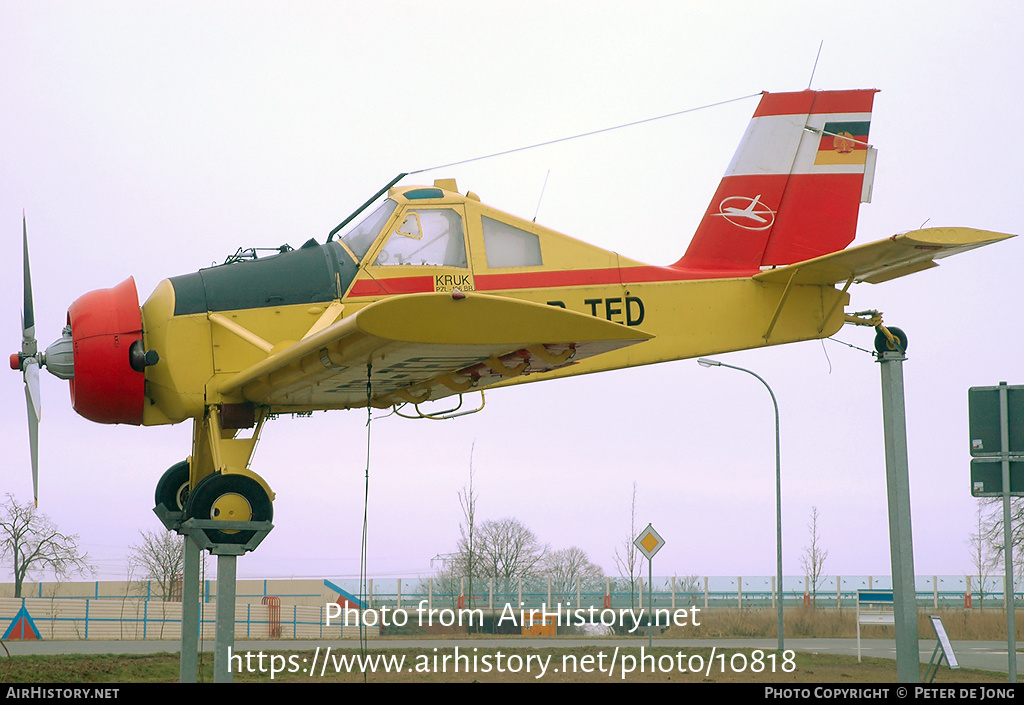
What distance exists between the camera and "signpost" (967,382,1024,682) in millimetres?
9094

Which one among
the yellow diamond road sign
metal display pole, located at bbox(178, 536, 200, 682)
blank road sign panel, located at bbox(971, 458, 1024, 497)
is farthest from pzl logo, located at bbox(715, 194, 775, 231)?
the yellow diamond road sign

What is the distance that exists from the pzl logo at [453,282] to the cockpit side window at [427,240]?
0.15 m

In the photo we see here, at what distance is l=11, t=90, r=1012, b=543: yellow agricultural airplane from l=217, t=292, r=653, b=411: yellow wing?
2 cm

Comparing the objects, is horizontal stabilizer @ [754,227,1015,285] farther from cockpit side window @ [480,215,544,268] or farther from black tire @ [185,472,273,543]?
black tire @ [185,472,273,543]

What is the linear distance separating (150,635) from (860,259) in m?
22.5

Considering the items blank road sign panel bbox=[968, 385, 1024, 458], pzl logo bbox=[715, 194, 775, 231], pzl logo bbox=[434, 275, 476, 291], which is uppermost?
pzl logo bbox=[715, 194, 775, 231]

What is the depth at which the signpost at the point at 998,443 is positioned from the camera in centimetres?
909

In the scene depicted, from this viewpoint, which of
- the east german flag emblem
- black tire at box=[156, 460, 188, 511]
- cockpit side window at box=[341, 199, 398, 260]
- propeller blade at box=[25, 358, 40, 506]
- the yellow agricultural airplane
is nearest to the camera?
the yellow agricultural airplane

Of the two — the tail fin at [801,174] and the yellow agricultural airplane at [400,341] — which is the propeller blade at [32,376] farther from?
the tail fin at [801,174]

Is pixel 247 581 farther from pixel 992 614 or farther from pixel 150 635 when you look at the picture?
pixel 992 614

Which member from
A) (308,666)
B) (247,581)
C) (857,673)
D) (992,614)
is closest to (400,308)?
(308,666)

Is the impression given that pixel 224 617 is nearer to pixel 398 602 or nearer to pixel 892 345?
pixel 892 345

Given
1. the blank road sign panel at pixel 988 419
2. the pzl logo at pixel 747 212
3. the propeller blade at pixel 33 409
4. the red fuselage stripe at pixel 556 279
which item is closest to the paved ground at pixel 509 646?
the propeller blade at pixel 33 409

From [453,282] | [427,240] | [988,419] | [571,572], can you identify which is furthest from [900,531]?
[571,572]
